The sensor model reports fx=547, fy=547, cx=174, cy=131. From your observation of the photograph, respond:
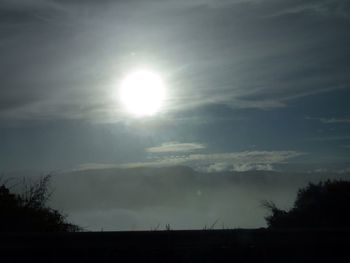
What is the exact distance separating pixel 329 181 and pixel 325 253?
7.05 m

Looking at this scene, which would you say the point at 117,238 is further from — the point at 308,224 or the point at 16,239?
the point at 308,224

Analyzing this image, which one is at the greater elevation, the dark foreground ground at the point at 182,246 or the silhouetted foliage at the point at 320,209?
the silhouetted foliage at the point at 320,209

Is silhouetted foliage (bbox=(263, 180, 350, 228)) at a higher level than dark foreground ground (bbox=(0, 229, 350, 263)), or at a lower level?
higher

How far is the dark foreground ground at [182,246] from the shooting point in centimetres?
908

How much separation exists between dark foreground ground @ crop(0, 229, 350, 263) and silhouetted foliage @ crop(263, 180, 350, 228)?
12.1 feet

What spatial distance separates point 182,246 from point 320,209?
20.7 ft

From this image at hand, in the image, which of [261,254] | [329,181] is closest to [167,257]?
[261,254]

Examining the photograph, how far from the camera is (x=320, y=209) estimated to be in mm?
14531

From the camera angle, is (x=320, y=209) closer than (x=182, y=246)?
No

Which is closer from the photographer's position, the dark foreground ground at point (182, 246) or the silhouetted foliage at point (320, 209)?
the dark foreground ground at point (182, 246)

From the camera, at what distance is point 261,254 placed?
9570 mm

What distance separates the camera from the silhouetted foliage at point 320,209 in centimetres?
1378

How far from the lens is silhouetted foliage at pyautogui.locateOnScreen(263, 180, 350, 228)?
45.2 feet

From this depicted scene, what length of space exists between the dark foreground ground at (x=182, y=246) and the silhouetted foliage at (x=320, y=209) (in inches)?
146
